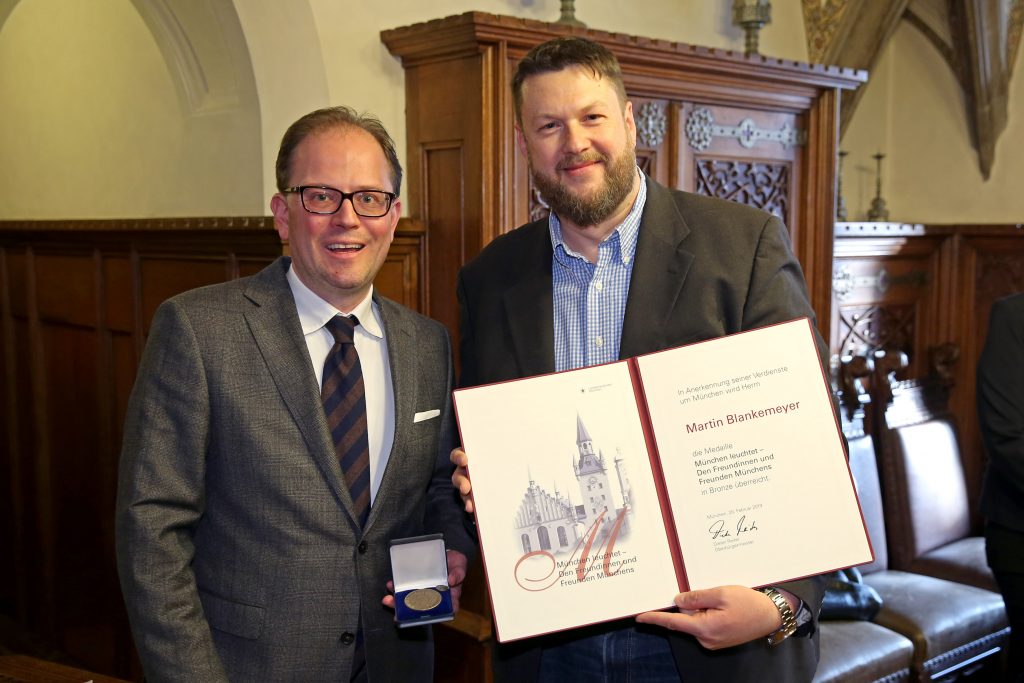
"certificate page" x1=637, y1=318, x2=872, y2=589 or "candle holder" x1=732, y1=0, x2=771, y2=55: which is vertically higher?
"candle holder" x1=732, y1=0, x2=771, y2=55

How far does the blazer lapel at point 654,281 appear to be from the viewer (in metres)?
1.86

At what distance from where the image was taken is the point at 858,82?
414 centimetres

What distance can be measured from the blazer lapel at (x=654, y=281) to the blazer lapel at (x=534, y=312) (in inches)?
6.4

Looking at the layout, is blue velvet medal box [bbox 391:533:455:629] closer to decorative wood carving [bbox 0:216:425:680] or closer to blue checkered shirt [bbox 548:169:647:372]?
blue checkered shirt [bbox 548:169:647:372]

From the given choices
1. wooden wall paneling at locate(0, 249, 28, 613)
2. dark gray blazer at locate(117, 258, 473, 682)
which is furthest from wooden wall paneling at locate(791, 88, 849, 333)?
wooden wall paneling at locate(0, 249, 28, 613)

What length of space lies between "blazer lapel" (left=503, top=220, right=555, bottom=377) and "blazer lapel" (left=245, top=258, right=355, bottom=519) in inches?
16.4

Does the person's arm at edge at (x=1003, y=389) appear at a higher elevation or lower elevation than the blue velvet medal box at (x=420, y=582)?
higher

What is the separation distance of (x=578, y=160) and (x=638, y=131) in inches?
68.3

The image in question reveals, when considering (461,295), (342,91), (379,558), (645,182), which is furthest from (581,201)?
(342,91)

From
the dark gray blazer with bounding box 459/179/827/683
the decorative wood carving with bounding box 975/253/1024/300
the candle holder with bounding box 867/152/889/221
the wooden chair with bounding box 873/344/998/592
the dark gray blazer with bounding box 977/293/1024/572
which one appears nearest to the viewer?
the dark gray blazer with bounding box 459/179/827/683

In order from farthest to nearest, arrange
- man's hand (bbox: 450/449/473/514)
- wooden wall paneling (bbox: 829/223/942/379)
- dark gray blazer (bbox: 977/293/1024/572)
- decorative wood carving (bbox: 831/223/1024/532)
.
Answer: decorative wood carving (bbox: 831/223/1024/532) < wooden wall paneling (bbox: 829/223/942/379) < dark gray blazer (bbox: 977/293/1024/572) < man's hand (bbox: 450/449/473/514)

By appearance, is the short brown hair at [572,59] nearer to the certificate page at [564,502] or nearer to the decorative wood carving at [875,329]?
the certificate page at [564,502]

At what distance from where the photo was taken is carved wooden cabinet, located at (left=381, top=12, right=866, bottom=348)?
10.1 feet
